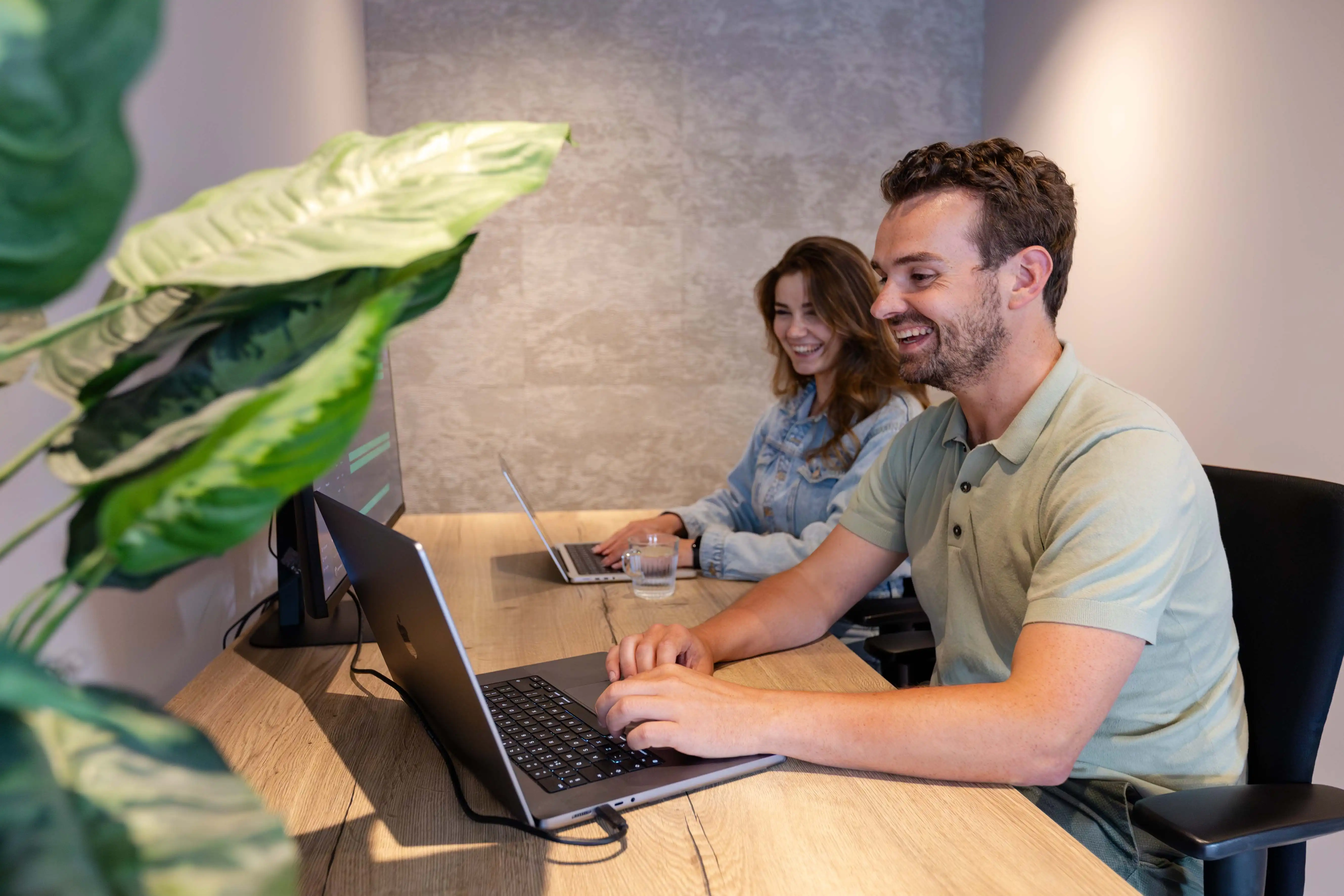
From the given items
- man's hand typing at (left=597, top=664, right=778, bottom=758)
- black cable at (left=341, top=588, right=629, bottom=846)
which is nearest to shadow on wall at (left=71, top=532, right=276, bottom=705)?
black cable at (left=341, top=588, right=629, bottom=846)

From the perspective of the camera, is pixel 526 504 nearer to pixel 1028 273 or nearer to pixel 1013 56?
pixel 1028 273

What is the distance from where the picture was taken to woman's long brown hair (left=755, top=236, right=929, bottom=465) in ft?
7.17

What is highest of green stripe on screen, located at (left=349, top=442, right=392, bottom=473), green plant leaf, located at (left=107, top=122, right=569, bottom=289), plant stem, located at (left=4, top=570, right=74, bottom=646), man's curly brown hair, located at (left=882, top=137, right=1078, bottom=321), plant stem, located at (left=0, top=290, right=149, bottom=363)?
man's curly brown hair, located at (left=882, top=137, right=1078, bottom=321)

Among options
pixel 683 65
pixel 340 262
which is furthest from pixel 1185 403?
pixel 340 262

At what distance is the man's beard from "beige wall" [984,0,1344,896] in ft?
4.13

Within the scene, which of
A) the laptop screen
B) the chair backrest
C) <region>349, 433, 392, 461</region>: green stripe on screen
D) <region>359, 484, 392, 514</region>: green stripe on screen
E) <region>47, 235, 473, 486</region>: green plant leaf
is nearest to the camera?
<region>47, 235, 473, 486</region>: green plant leaf

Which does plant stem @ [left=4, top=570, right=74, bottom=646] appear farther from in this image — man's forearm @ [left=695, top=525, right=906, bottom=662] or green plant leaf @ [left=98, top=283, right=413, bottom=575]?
man's forearm @ [left=695, top=525, right=906, bottom=662]

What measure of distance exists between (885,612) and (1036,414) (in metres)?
0.62

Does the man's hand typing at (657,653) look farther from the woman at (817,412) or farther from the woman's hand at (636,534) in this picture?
the woman at (817,412)

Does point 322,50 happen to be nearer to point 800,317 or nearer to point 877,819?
point 800,317

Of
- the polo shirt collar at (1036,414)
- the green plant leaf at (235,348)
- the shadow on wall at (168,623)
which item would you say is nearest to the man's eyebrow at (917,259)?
the polo shirt collar at (1036,414)

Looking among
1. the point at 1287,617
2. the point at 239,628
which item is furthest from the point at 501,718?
the point at 1287,617

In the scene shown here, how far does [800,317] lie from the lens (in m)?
2.32

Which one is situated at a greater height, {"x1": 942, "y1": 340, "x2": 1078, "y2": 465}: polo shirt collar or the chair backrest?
{"x1": 942, "y1": 340, "x2": 1078, "y2": 465}: polo shirt collar
